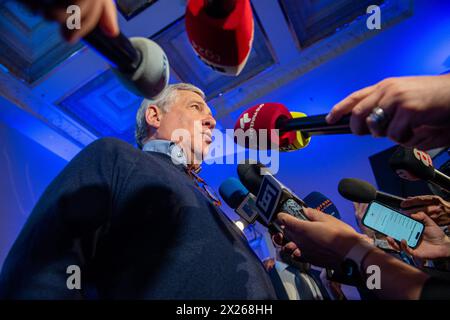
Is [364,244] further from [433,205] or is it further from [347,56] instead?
[347,56]

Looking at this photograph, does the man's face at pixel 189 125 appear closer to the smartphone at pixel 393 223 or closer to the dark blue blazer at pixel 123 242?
the dark blue blazer at pixel 123 242

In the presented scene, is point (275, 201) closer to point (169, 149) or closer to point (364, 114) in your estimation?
point (364, 114)

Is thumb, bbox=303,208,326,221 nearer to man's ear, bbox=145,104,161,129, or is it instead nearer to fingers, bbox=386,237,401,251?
fingers, bbox=386,237,401,251

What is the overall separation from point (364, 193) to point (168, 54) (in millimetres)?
2045

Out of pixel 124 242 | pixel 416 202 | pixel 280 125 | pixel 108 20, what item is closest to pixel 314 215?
pixel 280 125

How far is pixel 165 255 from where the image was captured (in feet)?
2.77

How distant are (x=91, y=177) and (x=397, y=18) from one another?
2.71 meters

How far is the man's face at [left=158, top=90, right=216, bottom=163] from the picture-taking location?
152 centimetres

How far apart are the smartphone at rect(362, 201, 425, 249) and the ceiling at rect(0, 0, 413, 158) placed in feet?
5.99

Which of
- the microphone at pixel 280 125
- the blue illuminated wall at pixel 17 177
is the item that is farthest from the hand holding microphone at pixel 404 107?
the blue illuminated wall at pixel 17 177

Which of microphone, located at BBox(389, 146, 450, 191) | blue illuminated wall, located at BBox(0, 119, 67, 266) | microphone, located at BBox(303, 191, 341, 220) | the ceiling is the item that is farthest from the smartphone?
blue illuminated wall, located at BBox(0, 119, 67, 266)

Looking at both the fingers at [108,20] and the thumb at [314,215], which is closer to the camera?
the fingers at [108,20]

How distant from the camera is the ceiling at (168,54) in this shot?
2.45m

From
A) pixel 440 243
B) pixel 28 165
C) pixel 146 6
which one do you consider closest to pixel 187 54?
pixel 146 6
